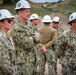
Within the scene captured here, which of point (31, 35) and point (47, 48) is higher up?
point (31, 35)

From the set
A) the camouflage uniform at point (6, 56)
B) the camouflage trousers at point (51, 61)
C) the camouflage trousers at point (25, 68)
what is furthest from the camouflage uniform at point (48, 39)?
the camouflage uniform at point (6, 56)

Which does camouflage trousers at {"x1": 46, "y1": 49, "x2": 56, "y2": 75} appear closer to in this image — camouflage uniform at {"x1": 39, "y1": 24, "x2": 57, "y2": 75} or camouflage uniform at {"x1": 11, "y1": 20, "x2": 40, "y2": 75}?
camouflage uniform at {"x1": 39, "y1": 24, "x2": 57, "y2": 75}

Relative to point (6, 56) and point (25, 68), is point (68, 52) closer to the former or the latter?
point (25, 68)

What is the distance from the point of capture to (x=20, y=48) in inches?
260

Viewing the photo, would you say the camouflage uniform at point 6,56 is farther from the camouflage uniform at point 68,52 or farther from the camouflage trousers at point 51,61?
the camouflage trousers at point 51,61

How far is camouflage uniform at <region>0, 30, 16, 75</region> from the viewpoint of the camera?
5.41 meters

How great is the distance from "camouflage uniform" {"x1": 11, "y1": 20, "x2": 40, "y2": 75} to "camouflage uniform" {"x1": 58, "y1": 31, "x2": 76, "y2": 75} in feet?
1.99

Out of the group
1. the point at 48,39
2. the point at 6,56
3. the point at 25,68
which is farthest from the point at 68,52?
the point at 48,39

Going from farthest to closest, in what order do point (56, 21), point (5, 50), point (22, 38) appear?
1. point (56, 21)
2. point (22, 38)
3. point (5, 50)

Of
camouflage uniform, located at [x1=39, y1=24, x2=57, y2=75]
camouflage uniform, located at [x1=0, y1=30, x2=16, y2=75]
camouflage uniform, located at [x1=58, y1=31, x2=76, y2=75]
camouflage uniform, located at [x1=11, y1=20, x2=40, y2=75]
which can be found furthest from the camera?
camouflage uniform, located at [x1=39, y1=24, x2=57, y2=75]

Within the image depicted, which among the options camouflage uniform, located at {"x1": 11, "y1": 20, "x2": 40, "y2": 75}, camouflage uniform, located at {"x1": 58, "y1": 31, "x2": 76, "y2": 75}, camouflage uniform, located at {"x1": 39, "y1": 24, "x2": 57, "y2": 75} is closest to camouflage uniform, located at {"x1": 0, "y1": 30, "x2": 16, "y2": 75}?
camouflage uniform, located at {"x1": 11, "y1": 20, "x2": 40, "y2": 75}

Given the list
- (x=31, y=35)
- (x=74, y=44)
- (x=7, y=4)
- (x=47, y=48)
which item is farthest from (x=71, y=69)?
(x=7, y=4)

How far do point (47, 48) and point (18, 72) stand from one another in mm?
2913

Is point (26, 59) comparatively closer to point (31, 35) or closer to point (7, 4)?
point (31, 35)
